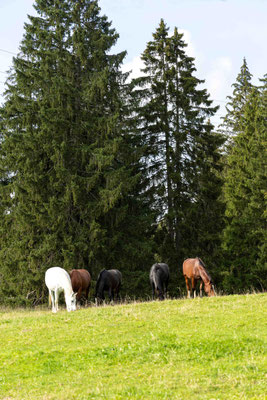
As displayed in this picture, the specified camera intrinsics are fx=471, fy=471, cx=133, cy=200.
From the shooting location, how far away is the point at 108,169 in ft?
82.4

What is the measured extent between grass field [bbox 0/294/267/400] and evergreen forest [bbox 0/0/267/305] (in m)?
10.3

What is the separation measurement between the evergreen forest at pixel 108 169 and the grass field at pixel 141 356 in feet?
33.7

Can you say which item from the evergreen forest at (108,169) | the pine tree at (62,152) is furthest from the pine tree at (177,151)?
the pine tree at (62,152)

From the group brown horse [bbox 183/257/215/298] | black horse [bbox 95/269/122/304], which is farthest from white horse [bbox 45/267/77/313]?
brown horse [bbox 183/257/215/298]

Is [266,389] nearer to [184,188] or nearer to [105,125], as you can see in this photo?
[105,125]

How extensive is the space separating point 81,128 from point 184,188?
8.34m

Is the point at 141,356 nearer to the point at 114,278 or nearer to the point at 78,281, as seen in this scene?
the point at 78,281

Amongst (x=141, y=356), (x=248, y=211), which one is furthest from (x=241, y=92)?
(x=141, y=356)

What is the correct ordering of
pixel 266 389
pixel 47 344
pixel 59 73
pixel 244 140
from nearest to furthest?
pixel 266 389 → pixel 47 344 → pixel 59 73 → pixel 244 140

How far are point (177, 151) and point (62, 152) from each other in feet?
29.1

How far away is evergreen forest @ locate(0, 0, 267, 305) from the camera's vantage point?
23266mm

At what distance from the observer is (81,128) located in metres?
24.5

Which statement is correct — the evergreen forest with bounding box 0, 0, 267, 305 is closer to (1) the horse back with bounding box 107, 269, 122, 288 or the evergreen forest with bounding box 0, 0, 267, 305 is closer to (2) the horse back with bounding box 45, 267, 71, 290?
(1) the horse back with bounding box 107, 269, 122, 288

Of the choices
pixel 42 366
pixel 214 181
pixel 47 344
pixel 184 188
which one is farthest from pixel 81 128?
pixel 42 366
